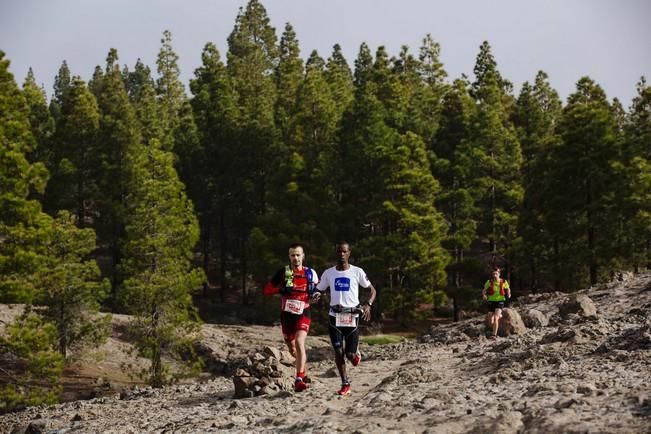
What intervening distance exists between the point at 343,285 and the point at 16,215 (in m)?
14.8

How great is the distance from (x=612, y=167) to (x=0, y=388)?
2782 centimetres

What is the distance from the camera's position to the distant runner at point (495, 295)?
17172mm

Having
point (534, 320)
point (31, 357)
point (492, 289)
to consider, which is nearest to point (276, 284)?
point (492, 289)

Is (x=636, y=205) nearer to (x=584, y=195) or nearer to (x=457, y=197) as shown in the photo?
(x=584, y=195)

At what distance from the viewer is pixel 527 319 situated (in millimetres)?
19016

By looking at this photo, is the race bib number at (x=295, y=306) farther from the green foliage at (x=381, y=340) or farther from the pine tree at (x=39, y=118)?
the pine tree at (x=39, y=118)

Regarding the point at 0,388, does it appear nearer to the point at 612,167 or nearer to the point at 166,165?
the point at 166,165

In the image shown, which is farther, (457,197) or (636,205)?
(457,197)

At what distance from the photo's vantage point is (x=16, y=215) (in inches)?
848

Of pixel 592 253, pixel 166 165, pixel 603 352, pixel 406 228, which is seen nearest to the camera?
pixel 603 352

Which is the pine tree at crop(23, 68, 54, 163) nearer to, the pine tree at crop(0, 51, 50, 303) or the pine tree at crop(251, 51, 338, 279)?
the pine tree at crop(251, 51, 338, 279)

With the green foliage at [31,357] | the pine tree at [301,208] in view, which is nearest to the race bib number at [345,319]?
the green foliage at [31,357]

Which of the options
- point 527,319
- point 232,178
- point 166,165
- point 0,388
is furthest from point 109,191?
point 527,319

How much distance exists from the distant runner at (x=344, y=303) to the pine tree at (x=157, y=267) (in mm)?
17322
